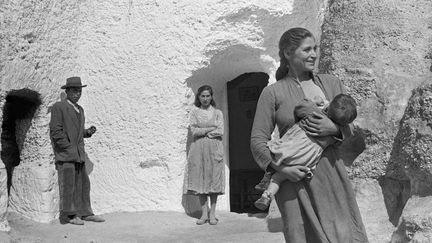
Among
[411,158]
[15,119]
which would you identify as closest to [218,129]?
[15,119]

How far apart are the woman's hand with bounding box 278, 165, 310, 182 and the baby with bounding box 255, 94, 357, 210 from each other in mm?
20

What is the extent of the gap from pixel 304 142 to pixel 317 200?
0.91 ft

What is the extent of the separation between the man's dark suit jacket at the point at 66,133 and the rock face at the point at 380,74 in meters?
3.09

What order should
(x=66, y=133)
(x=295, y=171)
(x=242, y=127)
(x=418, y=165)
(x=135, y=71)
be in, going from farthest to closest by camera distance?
(x=242, y=127)
(x=135, y=71)
(x=66, y=133)
(x=418, y=165)
(x=295, y=171)

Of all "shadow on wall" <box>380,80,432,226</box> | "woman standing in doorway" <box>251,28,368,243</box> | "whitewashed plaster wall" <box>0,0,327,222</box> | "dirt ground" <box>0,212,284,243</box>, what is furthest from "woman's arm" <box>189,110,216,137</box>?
"woman standing in doorway" <box>251,28,368,243</box>

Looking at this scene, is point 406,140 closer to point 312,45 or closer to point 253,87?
point 312,45

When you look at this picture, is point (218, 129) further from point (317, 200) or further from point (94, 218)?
point (317, 200)

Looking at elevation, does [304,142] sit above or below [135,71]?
below

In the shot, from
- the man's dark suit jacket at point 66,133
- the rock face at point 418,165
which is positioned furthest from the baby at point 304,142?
the man's dark suit jacket at point 66,133

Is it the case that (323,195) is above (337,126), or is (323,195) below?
below

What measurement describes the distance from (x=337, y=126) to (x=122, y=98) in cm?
555

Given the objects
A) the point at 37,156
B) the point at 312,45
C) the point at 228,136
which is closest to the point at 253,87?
the point at 228,136

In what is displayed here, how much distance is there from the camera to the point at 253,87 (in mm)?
9305

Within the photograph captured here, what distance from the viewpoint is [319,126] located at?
3.11m
